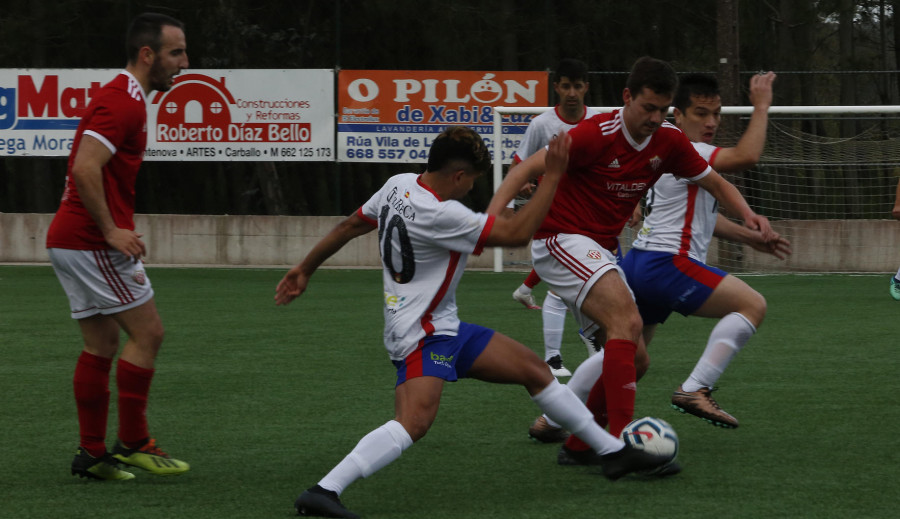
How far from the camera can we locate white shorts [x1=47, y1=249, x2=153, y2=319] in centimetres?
507

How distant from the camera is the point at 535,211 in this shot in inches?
177

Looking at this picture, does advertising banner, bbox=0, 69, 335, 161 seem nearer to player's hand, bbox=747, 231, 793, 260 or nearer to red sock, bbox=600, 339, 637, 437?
player's hand, bbox=747, 231, 793, 260

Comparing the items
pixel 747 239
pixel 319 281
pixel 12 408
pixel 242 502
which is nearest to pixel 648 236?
pixel 747 239

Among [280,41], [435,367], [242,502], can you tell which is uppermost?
[280,41]

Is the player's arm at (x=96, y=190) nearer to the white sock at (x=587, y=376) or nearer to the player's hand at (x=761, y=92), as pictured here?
the white sock at (x=587, y=376)

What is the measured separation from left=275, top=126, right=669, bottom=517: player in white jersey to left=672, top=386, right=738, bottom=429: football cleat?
1004 millimetres

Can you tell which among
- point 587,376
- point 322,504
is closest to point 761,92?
point 587,376

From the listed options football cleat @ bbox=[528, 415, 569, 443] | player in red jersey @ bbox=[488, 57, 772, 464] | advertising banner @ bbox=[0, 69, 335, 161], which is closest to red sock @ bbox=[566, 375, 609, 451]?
player in red jersey @ bbox=[488, 57, 772, 464]

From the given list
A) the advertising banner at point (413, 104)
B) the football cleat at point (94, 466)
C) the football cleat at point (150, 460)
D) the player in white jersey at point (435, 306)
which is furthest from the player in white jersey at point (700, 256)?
the advertising banner at point (413, 104)

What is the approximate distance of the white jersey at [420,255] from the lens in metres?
4.54

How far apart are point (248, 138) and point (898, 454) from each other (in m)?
12.8

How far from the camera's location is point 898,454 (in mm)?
5480

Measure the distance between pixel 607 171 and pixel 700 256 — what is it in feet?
3.36

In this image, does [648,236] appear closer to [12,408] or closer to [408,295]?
[408,295]
